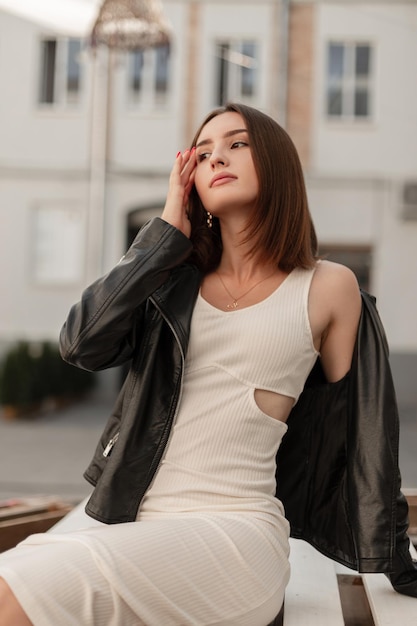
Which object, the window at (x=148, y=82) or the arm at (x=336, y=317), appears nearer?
the arm at (x=336, y=317)

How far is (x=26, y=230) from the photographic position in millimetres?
15805

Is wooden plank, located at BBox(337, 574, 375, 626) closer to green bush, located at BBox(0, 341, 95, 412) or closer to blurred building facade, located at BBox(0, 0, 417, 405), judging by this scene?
green bush, located at BBox(0, 341, 95, 412)

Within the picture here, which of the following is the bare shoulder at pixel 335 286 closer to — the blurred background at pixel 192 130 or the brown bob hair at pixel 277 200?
the brown bob hair at pixel 277 200

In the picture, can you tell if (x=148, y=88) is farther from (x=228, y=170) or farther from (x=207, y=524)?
(x=207, y=524)

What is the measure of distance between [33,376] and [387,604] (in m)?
11.7

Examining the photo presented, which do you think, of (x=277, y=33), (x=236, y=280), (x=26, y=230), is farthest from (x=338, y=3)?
(x=236, y=280)

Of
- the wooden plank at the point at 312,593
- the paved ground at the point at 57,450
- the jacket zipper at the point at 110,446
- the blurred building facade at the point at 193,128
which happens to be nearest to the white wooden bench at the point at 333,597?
the wooden plank at the point at 312,593

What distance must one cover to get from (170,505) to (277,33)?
1455cm

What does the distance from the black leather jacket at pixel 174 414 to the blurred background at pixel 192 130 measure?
12871 millimetres

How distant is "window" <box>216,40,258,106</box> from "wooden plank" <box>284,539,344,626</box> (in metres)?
13.8

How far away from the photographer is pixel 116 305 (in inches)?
82.3

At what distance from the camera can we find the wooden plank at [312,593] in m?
1.92

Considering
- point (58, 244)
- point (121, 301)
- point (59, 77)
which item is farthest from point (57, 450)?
point (59, 77)

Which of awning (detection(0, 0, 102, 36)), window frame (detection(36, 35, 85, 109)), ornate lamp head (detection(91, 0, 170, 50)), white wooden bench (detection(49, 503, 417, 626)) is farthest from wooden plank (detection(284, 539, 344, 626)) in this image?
window frame (detection(36, 35, 85, 109))
